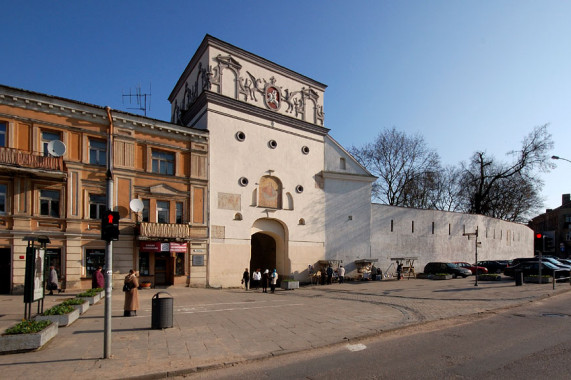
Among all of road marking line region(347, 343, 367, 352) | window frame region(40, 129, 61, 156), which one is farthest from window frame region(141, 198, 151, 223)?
road marking line region(347, 343, 367, 352)

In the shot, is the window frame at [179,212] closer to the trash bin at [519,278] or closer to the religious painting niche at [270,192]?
the religious painting niche at [270,192]

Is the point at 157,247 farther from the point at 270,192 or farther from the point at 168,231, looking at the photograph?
the point at 270,192

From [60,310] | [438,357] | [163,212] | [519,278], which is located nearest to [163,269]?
[163,212]

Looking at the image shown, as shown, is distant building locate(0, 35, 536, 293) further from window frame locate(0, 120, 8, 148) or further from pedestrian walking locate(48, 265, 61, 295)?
pedestrian walking locate(48, 265, 61, 295)

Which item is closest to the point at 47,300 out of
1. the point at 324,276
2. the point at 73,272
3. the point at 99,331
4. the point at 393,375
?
the point at 73,272

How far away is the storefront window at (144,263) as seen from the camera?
80.0ft

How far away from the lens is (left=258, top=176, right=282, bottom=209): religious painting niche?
99.2 feet

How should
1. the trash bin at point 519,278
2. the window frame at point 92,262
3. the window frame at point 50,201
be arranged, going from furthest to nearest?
the trash bin at point 519,278 → the window frame at point 92,262 → the window frame at point 50,201

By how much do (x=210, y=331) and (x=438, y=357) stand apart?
6.10 meters

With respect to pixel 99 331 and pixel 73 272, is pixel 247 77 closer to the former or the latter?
pixel 73 272

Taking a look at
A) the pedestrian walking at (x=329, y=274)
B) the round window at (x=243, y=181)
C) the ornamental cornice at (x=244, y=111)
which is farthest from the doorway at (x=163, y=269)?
the pedestrian walking at (x=329, y=274)

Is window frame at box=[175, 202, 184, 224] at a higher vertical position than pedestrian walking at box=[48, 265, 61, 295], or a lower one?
higher

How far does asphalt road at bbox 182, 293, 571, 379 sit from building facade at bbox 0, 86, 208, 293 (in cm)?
1545

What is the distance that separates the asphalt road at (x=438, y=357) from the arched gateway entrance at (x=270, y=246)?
1970 cm
